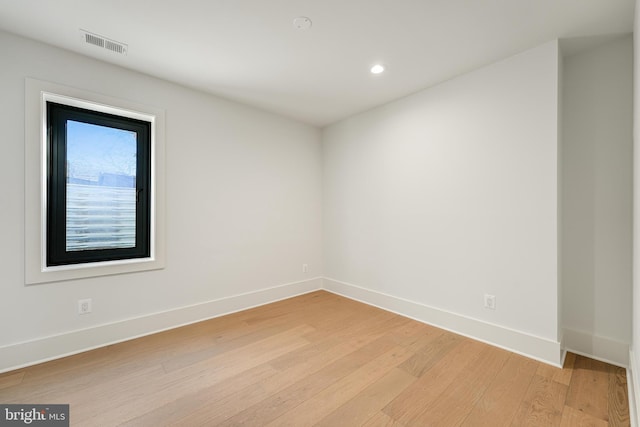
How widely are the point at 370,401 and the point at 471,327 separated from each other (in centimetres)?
137

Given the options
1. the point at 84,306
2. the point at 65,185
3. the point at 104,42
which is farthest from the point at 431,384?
the point at 104,42

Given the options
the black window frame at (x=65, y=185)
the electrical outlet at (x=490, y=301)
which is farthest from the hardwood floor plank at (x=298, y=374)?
the black window frame at (x=65, y=185)

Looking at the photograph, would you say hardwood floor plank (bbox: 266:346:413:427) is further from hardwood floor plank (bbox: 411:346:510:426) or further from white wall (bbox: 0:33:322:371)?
white wall (bbox: 0:33:322:371)

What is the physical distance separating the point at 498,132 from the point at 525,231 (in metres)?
0.86

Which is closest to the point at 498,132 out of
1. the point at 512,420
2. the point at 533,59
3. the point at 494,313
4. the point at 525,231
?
the point at 533,59

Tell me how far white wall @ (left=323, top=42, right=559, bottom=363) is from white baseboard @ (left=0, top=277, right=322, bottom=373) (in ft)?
4.46

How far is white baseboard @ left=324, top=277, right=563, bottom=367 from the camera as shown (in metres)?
2.08

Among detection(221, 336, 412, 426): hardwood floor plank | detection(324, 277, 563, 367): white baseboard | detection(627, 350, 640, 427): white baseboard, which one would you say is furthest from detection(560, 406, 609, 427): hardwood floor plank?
detection(221, 336, 412, 426): hardwood floor plank

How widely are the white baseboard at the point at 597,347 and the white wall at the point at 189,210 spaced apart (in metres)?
2.76

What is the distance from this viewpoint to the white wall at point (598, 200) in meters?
2.03

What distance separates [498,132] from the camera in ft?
7.73

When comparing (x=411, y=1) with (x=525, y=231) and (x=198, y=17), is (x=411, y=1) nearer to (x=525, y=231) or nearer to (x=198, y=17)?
(x=198, y=17)

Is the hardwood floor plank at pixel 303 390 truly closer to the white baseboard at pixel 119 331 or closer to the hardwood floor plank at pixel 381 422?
the hardwood floor plank at pixel 381 422

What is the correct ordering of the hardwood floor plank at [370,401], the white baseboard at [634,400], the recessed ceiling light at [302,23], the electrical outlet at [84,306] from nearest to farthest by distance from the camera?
the white baseboard at [634,400]
the hardwood floor plank at [370,401]
the recessed ceiling light at [302,23]
the electrical outlet at [84,306]
